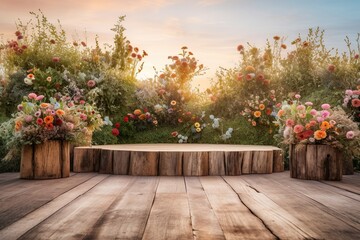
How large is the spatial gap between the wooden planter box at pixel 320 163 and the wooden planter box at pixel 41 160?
8.04 ft

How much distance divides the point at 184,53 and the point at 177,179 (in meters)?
3.53

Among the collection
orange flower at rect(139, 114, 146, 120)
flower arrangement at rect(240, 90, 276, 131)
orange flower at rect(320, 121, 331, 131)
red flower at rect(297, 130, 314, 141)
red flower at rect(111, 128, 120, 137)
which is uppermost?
flower arrangement at rect(240, 90, 276, 131)

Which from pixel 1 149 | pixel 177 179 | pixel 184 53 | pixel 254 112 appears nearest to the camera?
pixel 177 179

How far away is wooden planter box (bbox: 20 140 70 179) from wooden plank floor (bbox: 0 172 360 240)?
151 mm

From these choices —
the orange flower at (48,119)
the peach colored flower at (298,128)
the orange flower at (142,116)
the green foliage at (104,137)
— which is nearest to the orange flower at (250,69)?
the orange flower at (142,116)

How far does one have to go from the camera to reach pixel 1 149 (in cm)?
493

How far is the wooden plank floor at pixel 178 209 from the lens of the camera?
203 centimetres

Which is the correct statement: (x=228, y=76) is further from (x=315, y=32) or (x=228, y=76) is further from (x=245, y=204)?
(x=245, y=204)

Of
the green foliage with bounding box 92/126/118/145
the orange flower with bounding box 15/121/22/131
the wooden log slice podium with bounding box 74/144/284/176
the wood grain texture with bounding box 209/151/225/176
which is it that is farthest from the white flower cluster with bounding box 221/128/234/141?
the orange flower with bounding box 15/121/22/131

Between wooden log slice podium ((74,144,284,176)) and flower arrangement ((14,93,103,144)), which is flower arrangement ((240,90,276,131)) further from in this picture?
flower arrangement ((14,93,103,144))

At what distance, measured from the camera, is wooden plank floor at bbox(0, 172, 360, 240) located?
203cm

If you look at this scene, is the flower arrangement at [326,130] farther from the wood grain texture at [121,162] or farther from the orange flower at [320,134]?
the wood grain texture at [121,162]

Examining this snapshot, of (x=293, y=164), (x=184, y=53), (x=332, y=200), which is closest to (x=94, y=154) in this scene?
(x=293, y=164)

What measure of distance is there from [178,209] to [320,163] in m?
2.14
